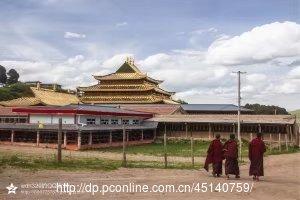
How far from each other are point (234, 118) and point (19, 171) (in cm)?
3606

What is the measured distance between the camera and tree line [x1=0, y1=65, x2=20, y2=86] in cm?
12925

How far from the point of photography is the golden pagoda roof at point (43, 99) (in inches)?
A: 2397

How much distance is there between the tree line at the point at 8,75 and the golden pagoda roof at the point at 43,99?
2551 inches

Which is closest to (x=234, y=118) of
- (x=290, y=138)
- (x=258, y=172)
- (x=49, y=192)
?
(x=290, y=138)

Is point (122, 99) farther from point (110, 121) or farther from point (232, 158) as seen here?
point (232, 158)

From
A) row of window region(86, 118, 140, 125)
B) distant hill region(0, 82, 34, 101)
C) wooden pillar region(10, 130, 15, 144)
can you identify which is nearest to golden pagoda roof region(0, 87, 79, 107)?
row of window region(86, 118, 140, 125)

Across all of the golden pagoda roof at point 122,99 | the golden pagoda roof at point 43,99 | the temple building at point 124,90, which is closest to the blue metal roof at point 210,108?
the temple building at point 124,90

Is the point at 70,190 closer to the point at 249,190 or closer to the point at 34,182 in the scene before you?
the point at 34,182

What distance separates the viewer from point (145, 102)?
2635 inches

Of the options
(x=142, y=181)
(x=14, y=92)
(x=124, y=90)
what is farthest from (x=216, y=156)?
(x=14, y=92)

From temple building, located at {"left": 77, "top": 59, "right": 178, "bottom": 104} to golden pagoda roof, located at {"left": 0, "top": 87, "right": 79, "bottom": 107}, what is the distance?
2.66 metres

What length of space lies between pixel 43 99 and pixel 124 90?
505 inches

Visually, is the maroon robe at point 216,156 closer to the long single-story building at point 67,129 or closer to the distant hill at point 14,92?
the long single-story building at point 67,129

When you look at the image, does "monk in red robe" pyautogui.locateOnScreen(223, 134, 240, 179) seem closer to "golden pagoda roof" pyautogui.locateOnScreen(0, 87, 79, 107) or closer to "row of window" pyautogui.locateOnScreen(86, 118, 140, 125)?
"row of window" pyautogui.locateOnScreen(86, 118, 140, 125)
